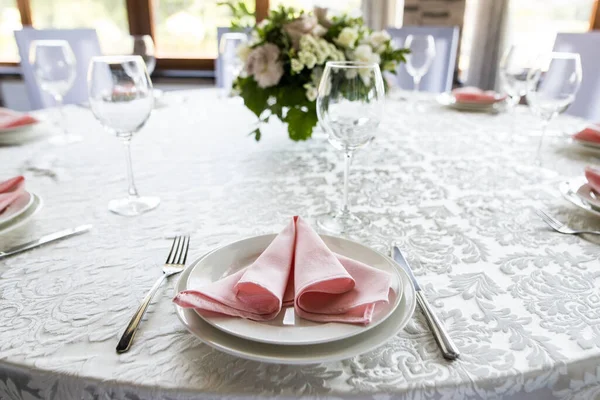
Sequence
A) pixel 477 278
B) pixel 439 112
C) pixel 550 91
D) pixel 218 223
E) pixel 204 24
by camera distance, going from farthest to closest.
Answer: pixel 204 24 < pixel 439 112 < pixel 550 91 < pixel 218 223 < pixel 477 278

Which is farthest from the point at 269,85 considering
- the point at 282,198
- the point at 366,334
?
the point at 366,334

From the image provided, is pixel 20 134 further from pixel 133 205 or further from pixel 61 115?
pixel 133 205

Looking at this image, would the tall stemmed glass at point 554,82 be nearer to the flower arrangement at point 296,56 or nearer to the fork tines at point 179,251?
the flower arrangement at point 296,56

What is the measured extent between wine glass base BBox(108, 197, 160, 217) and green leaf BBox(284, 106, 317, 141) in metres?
0.37

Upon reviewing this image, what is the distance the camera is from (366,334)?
1.35ft

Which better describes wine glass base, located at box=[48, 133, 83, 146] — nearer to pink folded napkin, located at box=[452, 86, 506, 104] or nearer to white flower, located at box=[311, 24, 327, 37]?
white flower, located at box=[311, 24, 327, 37]

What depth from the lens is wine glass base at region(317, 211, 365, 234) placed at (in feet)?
2.28

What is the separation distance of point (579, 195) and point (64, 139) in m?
1.18

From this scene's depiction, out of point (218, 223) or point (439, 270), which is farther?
point (218, 223)

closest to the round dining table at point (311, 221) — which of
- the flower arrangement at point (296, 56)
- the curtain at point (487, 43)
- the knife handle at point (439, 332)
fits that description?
the knife handle at point (439, 332)

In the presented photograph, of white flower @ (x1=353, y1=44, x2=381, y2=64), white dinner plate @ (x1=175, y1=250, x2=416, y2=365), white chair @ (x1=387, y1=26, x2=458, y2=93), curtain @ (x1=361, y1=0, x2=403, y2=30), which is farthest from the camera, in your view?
curtain @ (x1=361, y1=0, x2=403, y2=30)

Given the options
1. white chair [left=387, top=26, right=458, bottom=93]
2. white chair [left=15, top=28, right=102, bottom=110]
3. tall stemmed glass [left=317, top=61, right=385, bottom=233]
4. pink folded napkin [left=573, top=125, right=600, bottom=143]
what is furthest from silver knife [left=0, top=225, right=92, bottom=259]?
white chair [left=387, top=26, right=458, bottom=93]

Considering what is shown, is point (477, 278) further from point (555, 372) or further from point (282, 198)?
point (282, 198)

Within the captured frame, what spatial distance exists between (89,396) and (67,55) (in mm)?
1079
